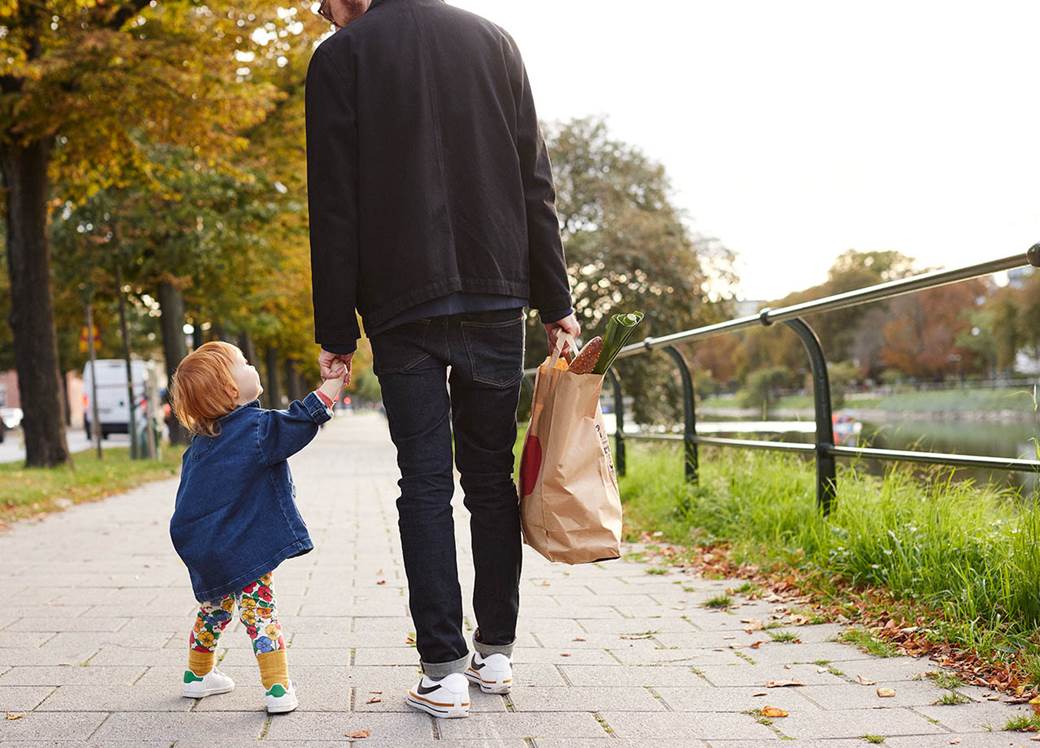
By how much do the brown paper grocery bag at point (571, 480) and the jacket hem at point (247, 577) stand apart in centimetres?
66

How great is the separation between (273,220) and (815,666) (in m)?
18.3

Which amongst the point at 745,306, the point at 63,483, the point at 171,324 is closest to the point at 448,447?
the point at 63,483

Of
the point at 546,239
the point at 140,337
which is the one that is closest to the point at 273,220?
the point at 546,239

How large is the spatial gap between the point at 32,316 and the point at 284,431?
12.0 meters

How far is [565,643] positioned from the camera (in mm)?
4039

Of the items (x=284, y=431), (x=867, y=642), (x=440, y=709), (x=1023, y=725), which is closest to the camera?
(x=1023, y=725)

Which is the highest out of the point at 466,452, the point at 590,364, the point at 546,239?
the point at 546,239

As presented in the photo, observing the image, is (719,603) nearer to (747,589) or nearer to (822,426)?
(747,589)

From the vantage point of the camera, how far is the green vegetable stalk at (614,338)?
327 cm

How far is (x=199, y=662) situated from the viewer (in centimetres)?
327

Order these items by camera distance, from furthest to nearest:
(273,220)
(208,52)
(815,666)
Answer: (273,220) < (208,52) < (815,666)

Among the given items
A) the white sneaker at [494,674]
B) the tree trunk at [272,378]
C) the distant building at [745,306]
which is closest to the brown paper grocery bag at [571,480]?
the white sneaker at [494,674]

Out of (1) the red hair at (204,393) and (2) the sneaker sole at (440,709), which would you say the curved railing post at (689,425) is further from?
(1) the red hair at (204,393)

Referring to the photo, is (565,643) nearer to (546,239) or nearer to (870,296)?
(546,239)
